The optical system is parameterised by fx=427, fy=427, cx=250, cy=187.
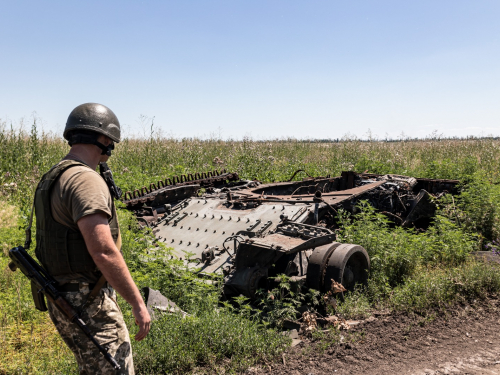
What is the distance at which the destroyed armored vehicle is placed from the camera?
17.2 ft

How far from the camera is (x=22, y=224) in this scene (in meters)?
7.33

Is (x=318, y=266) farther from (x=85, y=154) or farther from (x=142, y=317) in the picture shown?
(x=85, y=154)

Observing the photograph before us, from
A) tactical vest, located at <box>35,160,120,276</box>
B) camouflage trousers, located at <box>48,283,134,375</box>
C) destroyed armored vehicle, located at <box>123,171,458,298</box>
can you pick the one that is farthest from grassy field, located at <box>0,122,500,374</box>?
tactical vest, located at <box>35,160,120,276</box>

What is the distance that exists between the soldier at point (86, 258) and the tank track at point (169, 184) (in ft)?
16.0

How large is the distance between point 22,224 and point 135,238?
2.33 meters

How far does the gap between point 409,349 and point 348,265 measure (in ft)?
5.07

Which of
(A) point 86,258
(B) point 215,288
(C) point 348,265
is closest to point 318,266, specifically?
(C) point 348,265

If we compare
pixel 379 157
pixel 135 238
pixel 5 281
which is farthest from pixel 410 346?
pixel 379 157

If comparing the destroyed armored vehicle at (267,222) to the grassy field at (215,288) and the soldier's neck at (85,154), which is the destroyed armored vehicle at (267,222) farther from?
the soldier's neck at (85,154)

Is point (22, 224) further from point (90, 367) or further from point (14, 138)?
point (90, 367)

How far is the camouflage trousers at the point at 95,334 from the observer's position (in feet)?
8.11

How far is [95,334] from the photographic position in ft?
8.12

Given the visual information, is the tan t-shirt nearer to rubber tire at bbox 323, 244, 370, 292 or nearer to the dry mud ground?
the dry mud ground

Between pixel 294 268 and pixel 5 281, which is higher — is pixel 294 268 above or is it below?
above
